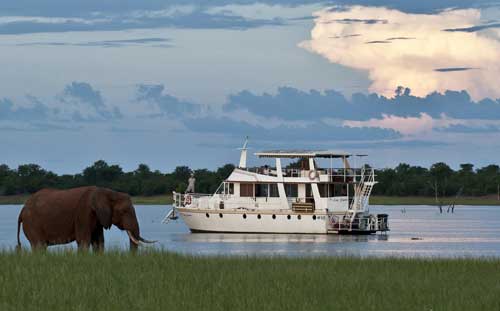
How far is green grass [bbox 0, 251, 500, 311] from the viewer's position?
18562mm

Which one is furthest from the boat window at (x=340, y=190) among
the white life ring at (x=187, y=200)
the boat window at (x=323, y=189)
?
the white life ring at (x=187, y=200)

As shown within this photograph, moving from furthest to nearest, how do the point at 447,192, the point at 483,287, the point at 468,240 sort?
the point at 447,192 → the point at 468,240 → the point at 483,287

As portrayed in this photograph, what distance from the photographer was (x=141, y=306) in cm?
1828

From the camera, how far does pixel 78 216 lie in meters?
28.6

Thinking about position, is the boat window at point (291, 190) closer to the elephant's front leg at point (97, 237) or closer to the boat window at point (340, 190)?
the boat window at point (340, 190)

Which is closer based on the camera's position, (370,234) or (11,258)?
(11,258)

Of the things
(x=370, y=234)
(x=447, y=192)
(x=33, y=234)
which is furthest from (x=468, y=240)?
(x=447, y=192)

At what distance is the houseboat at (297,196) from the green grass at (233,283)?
1580 inches

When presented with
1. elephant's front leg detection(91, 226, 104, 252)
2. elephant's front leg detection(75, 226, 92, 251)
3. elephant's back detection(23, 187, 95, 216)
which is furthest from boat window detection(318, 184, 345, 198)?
elephant's front leg detection(75, 226, 92, 251)

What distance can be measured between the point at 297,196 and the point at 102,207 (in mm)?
39353

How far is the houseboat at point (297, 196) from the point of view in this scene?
217 feet

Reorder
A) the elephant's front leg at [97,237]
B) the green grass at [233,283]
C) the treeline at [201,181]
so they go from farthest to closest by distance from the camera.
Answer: the treeline at [201,181]
the elephant's front leg at [97,237]
the green grass at [233,283]

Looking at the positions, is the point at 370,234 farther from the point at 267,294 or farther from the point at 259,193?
the point at 267,294

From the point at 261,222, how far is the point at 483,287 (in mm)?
46004
